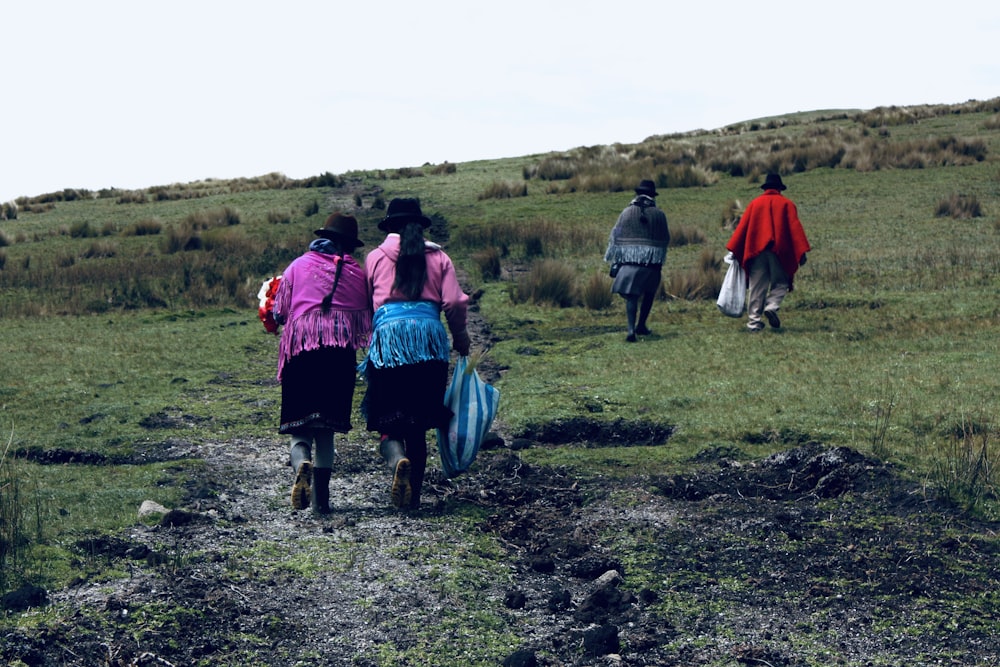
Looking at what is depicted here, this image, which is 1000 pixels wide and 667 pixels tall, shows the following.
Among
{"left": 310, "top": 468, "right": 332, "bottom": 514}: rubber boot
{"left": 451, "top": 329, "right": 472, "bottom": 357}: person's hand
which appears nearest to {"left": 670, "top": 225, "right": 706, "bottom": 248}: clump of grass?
{"left": 451, "top": 329, "right": 472, "bottom": 357}: person's hand

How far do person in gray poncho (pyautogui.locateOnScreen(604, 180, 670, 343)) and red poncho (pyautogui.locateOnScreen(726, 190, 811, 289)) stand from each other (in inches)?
33.6

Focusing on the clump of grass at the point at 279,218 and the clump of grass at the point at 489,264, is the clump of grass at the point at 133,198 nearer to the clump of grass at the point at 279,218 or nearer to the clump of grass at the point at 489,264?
the clump of grass at the point at 279,218

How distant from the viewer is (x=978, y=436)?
26.0ft

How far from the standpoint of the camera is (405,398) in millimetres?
7246

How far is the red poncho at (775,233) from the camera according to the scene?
1338 centimetres

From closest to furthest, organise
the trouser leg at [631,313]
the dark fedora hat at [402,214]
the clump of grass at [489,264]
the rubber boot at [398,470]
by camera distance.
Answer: the rubber boot at [398,470]
the dark fedora hat at [402,214]
the trouser leg at [631,313]
the clump of grass at [489,264]

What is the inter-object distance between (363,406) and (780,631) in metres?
3.15

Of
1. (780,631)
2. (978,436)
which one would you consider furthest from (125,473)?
(978,436)

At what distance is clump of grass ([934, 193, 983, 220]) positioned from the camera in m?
20.5

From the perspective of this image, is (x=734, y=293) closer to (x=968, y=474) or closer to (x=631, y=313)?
(x=631, y=313)

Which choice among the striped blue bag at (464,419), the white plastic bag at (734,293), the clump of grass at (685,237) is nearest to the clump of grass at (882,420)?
the striped blue bag at (464,419)

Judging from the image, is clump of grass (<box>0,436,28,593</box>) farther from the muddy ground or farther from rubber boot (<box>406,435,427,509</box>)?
rubber boot (<box>406,435,427,509</box>)

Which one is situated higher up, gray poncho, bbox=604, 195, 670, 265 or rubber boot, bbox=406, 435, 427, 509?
gray poncho, bbox=604, 195, 670, 265

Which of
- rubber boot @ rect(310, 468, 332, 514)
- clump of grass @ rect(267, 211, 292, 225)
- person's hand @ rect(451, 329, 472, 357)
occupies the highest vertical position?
clump of grass @ rect(267, 211, 292, 225)
